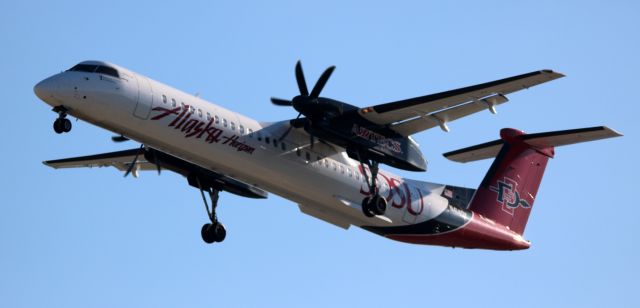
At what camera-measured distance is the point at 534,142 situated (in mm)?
27797

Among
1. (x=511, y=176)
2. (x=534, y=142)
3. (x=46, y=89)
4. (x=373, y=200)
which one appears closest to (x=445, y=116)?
(x=373, y=200)

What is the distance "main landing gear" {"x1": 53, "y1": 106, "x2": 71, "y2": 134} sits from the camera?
21.0 m

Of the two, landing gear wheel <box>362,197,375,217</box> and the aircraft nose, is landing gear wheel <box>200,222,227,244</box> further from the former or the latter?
the aircraft nose

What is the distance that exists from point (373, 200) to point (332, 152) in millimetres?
1587

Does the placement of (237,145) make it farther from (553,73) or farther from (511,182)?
(511,182)

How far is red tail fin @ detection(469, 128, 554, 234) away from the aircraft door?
34.1 ft

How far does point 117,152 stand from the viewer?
2700cm

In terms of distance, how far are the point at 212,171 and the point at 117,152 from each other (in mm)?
3211

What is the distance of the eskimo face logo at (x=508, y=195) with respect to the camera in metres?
28.0

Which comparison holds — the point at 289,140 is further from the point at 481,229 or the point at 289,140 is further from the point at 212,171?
the point at 481,229

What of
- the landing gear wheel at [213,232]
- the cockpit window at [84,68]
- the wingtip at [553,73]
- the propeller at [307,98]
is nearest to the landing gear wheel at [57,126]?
the cockpit window at [84,68]

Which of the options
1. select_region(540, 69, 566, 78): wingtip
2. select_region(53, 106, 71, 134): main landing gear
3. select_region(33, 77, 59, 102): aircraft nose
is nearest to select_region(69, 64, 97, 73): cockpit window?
select_region(33, 77, 59, 102): aircraft nose

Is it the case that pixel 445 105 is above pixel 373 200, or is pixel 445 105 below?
above

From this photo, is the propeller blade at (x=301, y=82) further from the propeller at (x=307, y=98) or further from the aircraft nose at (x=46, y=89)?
the aircraft nose at (x=46, y=89)
